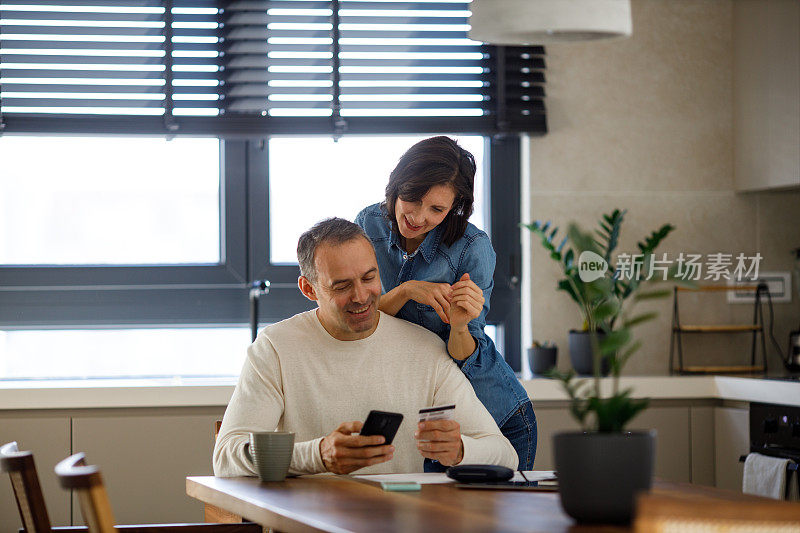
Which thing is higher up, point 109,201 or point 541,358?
point 109,201

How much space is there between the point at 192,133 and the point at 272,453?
2271 mm

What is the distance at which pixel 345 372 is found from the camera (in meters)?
2.41

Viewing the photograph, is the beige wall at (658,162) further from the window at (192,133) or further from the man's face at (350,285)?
the man's face at (350,285)

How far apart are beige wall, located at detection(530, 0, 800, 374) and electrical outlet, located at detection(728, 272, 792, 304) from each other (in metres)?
0.03

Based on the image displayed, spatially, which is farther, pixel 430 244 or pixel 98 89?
pixel 98 89

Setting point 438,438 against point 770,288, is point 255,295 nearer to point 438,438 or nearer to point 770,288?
point 438,438

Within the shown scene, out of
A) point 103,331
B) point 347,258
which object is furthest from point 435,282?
point 103,331

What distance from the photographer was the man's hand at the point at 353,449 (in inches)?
80.1

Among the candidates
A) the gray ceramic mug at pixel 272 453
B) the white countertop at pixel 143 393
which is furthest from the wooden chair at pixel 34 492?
the white countertop at pixel 143 393

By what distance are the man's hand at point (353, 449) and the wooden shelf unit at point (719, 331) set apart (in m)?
2.40

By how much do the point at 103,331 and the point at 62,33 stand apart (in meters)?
1.17

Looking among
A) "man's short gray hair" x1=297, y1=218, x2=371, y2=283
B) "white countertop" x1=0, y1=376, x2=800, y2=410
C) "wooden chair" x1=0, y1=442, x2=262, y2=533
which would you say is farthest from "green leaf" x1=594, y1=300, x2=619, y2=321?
"white countertop" x1=0, y1=376, x2=800, y2=410

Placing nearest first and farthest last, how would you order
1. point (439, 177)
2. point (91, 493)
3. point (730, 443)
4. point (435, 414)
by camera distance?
1. point (91, 493)
2. point (435, 414)
3. point (439, 177)
4. point (730, 443)

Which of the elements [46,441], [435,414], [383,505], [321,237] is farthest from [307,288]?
[46,441]
